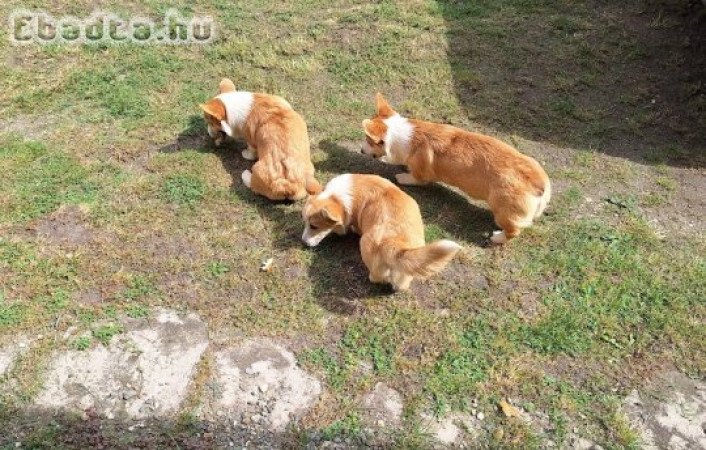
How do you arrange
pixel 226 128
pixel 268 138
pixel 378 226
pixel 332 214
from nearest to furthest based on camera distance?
pixel 378 226, pixel 332 214, pixel 268 138, pixel 226 128

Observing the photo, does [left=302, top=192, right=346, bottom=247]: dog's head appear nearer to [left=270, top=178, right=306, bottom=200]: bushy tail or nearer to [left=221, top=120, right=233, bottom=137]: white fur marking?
[left=270, top=178, right=306, bottom=200]: bushy tail

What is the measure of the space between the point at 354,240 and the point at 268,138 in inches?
45.0

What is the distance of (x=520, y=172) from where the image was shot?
4.37 meters

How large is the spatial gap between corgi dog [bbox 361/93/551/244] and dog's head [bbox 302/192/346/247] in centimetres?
89

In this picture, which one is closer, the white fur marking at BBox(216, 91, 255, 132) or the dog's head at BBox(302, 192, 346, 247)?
the dog's head at BBox(302, 192, 346, 247)

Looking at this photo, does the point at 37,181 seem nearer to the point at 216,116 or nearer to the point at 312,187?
the point at 216,116

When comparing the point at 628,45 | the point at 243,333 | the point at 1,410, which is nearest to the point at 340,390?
the point at 243,333

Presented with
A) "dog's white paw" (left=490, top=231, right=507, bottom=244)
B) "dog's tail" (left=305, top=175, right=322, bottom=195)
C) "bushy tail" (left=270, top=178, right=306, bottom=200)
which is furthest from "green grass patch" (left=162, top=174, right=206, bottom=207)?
"dog's white paw" (left=490, top=231, right=507, bottom=244)

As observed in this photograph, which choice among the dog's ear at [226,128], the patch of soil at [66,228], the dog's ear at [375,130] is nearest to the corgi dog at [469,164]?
the dog's ear at [375,130]

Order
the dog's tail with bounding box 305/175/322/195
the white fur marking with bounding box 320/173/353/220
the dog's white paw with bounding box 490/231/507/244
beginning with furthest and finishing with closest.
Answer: the dog's tail with bounding box 305/175/322/195 → the dog's white paw with bounding box 490/231/507/244 → the white fur marking with bounding box 320/173/353/220

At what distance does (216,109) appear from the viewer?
525 cm

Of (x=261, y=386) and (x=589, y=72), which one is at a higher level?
(x=589, y=72)

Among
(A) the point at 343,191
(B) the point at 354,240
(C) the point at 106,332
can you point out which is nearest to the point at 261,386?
(C) the point at 106,332

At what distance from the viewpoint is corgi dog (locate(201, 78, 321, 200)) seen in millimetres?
4805
